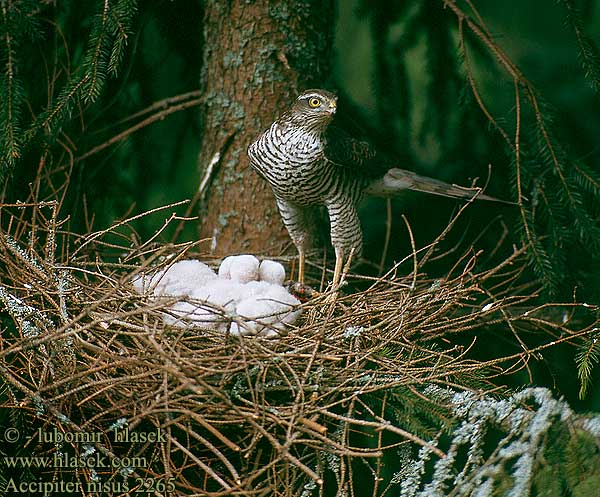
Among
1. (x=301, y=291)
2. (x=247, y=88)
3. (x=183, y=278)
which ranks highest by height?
(x=247, y=88)

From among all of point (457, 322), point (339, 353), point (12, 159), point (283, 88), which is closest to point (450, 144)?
point (283, 88)

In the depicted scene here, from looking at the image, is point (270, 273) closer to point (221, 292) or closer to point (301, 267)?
point (221, 292)

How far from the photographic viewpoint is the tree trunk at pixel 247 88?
3.21m

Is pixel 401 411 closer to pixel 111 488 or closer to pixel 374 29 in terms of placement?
pixel 111 488

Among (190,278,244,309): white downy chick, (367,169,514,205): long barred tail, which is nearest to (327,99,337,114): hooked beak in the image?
(367,169,514,205): long barred tail

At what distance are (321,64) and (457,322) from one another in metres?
1.40

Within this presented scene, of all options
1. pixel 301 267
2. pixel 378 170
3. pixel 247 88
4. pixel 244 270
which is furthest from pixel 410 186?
pixel 244 270

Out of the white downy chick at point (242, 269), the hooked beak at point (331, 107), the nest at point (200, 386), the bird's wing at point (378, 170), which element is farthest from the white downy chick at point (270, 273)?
the hooked beak at point (331, 107)

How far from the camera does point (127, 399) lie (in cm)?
208

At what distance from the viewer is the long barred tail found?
321 centimetres

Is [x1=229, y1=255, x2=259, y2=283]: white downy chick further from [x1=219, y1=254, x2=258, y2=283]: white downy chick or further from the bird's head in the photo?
the bird's head

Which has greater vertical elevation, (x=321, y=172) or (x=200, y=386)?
(x=321, y=172)

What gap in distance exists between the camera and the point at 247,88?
3.28 m

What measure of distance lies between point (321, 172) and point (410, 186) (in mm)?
462
